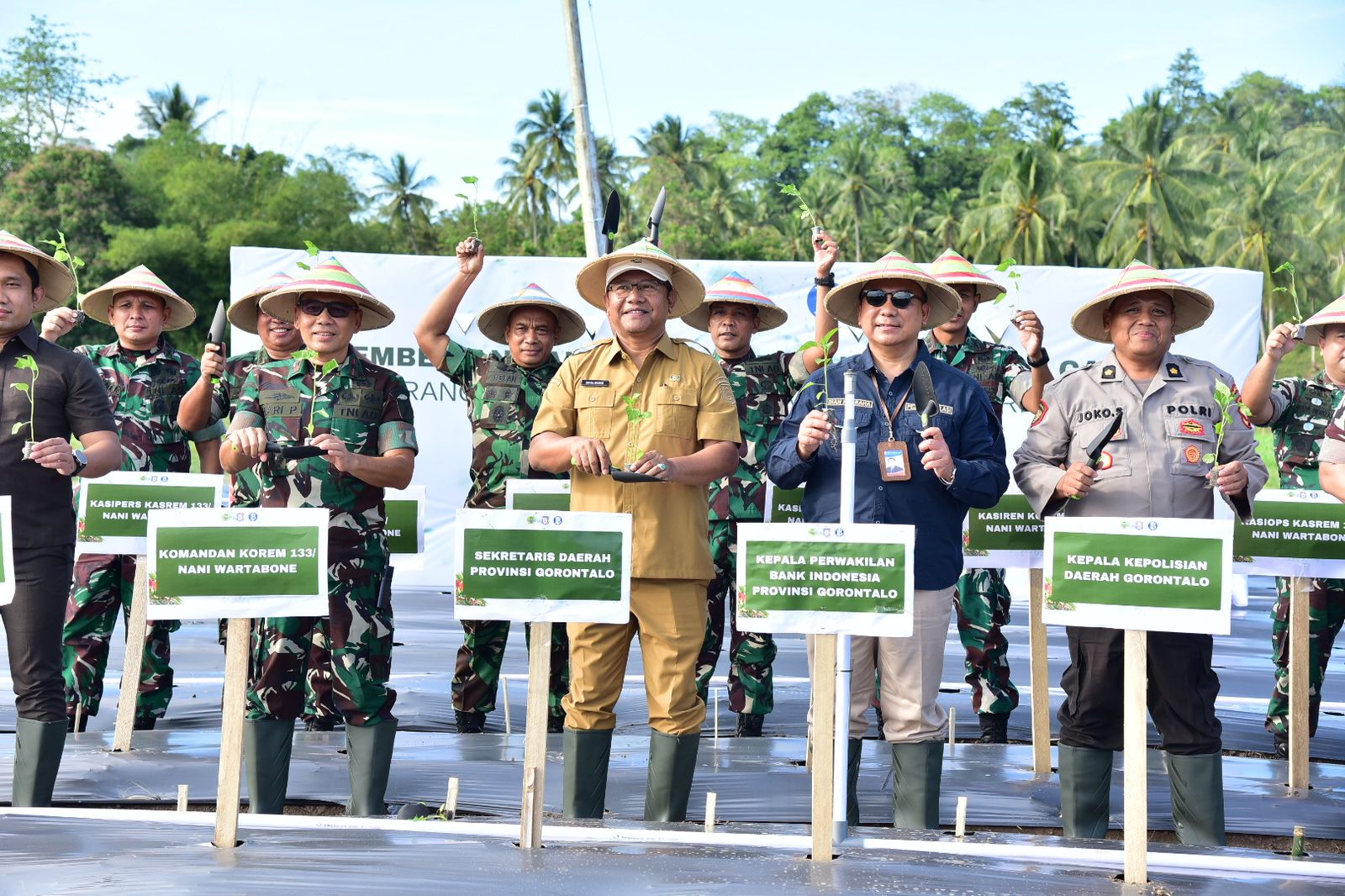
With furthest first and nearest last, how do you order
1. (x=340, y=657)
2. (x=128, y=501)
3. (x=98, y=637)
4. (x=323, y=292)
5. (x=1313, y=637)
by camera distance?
(x=98, y=637)
(x=1313, y=637)
(x=128, y=501)
(x=323, y=292)
(x=340, y=657)

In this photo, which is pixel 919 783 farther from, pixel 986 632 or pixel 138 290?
pixel 138 290

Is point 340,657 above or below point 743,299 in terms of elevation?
below

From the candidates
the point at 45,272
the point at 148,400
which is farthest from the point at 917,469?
the point at 148,400

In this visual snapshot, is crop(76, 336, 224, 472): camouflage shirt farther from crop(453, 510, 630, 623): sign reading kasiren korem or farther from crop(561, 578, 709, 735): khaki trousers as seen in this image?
crop(453, 510, 630, 623): sign reading kasiren korem

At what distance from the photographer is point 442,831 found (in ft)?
12.9

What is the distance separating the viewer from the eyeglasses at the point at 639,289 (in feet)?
15.6

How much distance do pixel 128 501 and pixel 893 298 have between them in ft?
11.2

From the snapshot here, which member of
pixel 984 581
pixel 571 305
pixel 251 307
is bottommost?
pixel 984 581

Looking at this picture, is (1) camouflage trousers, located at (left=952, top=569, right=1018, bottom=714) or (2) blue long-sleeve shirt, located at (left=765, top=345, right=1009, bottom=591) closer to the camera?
(2) blue long-sleeve shirt, located at (left=765, top=345, right=1009, bottom=591)

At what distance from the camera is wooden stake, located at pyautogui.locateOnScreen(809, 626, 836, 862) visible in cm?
371

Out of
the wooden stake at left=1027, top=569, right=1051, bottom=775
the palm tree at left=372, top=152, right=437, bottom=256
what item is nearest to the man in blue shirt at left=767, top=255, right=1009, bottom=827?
the wooden stake at left=1027, top=569, right=1051, bottom=775

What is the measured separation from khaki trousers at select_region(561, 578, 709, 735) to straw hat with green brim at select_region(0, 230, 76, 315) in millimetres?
2229

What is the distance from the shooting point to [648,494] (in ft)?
15.1

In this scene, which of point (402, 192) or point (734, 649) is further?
point (402, 192)
